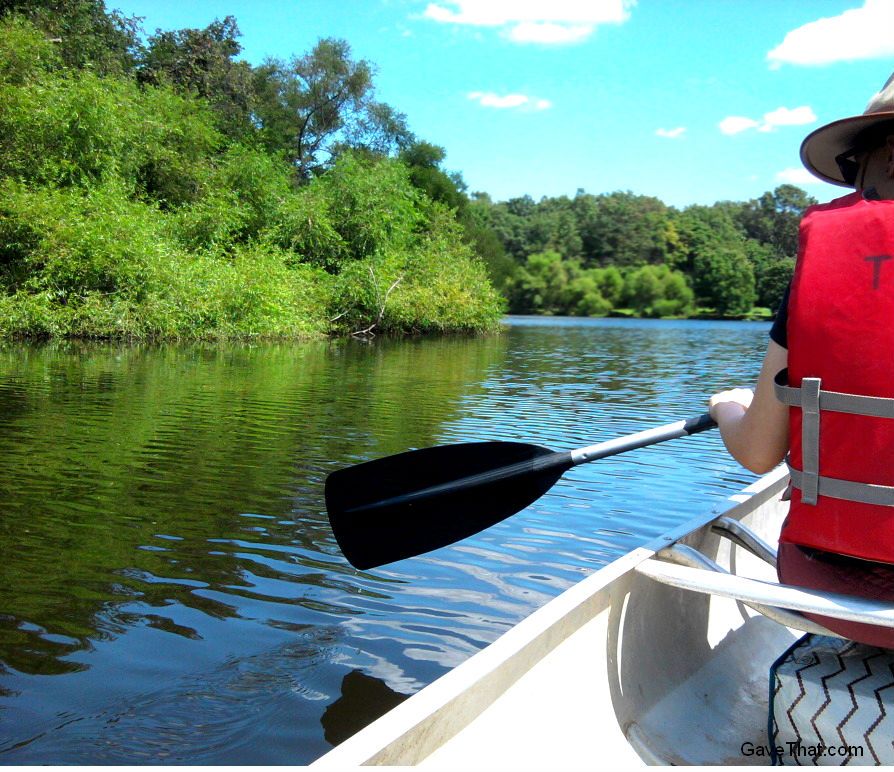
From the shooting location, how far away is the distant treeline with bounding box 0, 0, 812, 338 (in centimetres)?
1931

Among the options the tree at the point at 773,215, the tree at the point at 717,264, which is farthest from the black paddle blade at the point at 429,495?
the tree at the point at 773,215

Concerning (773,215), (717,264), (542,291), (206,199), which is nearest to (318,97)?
(206,199)

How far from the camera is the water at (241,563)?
10.0 feet

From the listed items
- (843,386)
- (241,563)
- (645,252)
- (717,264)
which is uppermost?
(645,252)

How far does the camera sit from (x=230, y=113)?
133 feet

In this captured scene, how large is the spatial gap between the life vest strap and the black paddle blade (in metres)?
1.26

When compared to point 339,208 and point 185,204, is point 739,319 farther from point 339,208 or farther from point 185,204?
point 185,204

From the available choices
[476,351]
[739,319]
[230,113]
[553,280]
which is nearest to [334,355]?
[476,351]

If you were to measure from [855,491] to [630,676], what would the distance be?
2.90ft

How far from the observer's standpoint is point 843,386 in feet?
5.61

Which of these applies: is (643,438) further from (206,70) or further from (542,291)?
(542,291)

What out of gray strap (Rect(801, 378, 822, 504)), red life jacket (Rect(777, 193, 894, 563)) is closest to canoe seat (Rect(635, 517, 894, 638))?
red life jacket (Rect(777, 193, 894, 563))

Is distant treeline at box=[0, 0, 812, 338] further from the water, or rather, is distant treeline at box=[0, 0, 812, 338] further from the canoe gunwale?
the water

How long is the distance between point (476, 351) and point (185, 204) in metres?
10.1
